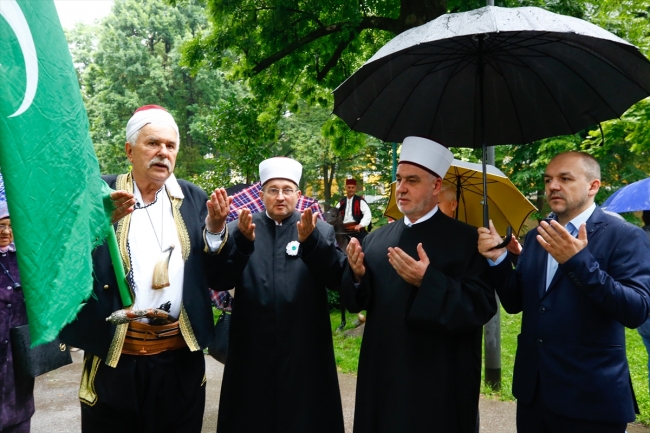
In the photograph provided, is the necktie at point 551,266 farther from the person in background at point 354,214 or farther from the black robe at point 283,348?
the person in background at point 354,214

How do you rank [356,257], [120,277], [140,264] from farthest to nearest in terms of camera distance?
[356,257] → [140,264] → [120,277]

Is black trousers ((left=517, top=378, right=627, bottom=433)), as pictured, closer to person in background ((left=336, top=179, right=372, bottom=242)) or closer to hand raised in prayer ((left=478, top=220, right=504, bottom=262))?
hand raised in prayer ((left=478, top=220, right=504, bottom=262))

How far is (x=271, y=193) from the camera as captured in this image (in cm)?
379

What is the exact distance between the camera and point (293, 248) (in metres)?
3.67

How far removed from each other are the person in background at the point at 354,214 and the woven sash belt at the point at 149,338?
22.1 feet

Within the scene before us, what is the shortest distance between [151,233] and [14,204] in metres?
1.53

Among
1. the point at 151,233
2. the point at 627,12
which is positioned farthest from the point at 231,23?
the point at 151,233

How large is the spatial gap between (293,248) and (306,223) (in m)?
0.39

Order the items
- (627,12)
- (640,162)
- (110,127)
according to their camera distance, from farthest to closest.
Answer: (110,127) → (640,162) → (627,12)

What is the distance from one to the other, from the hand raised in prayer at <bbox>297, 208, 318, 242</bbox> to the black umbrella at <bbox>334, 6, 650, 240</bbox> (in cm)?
72

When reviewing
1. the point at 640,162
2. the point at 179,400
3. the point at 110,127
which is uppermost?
the point at 110,127

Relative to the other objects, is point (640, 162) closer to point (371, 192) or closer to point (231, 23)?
point (371, 192)

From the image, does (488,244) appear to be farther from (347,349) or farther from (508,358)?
(347,349)

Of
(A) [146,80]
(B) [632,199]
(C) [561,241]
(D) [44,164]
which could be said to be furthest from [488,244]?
(A) [146,80]
